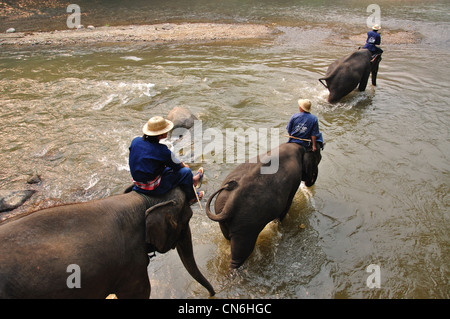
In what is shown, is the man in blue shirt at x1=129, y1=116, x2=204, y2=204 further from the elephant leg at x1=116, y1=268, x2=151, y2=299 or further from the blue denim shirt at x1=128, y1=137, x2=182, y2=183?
the elephant leg at x1=116, y1=268, x2=151, y2=299

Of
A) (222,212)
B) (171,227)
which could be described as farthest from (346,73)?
(171,227)

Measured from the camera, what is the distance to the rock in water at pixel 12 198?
18.1ft

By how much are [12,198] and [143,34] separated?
48.4ft

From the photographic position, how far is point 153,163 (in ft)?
11.3

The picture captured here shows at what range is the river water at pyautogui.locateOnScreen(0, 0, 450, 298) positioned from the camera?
14.7 feet

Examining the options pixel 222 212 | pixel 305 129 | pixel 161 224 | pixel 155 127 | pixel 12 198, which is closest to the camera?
pixel 161 224

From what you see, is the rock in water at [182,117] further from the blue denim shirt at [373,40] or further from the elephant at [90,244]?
the blue denim shirt at [373,40]

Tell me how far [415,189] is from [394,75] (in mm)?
7228

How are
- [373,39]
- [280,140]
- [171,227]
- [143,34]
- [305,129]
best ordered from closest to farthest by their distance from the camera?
[171,227]
[305,129]
[280,140]
[373,39]
[143,34]

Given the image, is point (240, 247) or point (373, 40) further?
point (373, 40)

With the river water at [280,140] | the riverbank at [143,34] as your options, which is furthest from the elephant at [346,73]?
the riverbank at [143,34]

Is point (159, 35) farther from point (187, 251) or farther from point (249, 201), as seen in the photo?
point (187, 251)

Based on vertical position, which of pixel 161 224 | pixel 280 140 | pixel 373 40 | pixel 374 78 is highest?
pixel 373 40

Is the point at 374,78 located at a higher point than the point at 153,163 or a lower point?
higher
